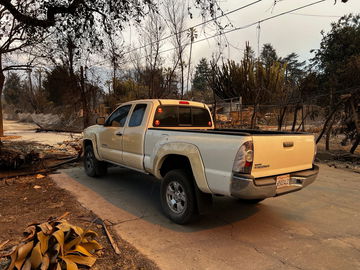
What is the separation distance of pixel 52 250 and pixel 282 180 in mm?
2837

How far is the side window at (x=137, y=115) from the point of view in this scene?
5.02 metres

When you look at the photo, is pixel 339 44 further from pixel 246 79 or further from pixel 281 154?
pixel 281 154

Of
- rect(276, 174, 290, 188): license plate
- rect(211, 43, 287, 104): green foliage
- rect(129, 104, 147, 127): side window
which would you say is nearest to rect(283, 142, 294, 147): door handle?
rect(276, 174, 290, 188): license plate

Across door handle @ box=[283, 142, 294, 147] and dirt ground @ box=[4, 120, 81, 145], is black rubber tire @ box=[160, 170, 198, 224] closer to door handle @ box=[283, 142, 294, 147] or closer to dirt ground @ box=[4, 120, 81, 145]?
door handle @ box=[283, 142, 294, 147]

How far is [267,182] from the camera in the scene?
329 centimetres

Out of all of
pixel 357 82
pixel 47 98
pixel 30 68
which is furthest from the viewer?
pixel 47 98

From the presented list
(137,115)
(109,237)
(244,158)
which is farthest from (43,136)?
(244,158)

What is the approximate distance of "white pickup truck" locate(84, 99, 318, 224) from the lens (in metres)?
3.19

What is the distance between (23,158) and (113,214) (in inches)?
176

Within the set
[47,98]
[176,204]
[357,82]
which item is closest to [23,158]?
[176,204]

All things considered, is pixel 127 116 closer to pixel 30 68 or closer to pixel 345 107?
pixel 345 107

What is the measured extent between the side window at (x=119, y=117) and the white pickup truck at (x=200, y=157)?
39mm

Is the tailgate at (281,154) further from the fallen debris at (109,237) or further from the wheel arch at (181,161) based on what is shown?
the fallen debris at (109,237)

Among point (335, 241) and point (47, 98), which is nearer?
point (335, 241)
